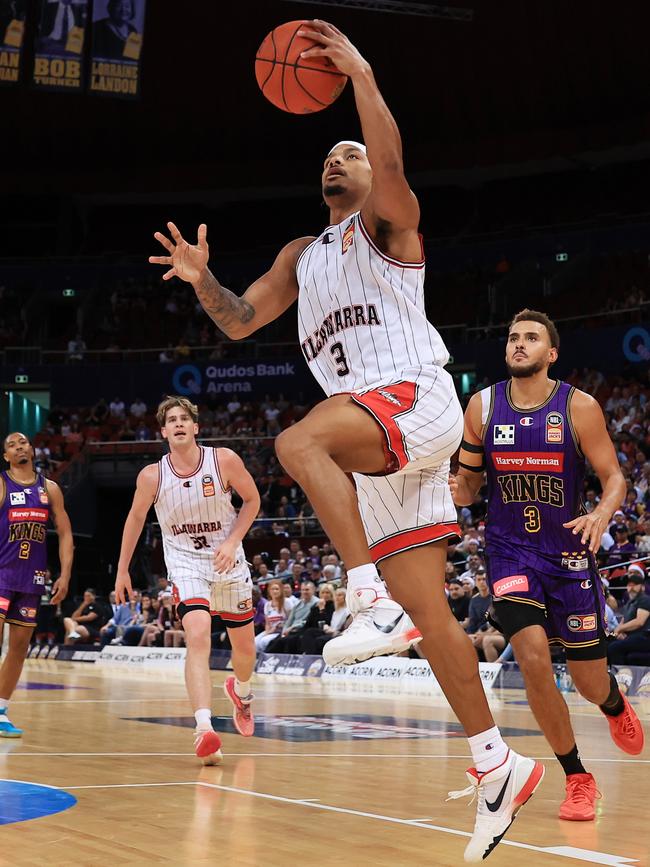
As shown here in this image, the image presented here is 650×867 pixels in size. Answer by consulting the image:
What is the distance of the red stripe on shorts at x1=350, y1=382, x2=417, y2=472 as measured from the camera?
4.07 m

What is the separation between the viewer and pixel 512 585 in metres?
5.55

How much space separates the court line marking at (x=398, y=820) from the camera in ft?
13.6

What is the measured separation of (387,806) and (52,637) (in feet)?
63.3

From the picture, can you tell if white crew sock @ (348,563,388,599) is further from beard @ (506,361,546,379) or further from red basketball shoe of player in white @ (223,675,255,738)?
red basketball shoe of player in white @ (223,675,255,738)

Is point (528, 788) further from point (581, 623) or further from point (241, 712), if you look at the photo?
point (241, 712)

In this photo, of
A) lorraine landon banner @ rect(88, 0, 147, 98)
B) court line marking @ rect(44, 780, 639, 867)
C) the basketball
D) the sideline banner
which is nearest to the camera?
court line marking @ rect(44, 780, 639, 867)

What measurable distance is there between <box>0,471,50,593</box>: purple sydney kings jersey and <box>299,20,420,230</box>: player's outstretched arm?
18.0 ft

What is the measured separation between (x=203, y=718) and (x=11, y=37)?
17.4 m

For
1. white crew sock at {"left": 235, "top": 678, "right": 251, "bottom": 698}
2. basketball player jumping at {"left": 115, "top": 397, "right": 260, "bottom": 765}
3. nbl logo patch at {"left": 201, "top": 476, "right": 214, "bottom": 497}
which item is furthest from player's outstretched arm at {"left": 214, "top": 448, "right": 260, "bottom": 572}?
white crew sock at {"left": 235, "top": 678, "right": 251, "bottom": 698}

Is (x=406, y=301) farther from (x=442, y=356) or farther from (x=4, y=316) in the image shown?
(x=4, y=316)

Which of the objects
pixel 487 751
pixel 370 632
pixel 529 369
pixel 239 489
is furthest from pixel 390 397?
pixel 239 489

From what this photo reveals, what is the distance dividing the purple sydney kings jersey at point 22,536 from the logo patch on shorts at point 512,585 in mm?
4572

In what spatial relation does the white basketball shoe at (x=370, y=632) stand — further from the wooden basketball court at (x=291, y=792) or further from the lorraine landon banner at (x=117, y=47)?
the lorraine landon banner at (x=117, y=47)

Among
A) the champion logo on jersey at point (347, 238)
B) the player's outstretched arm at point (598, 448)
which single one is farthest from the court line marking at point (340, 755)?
the champion logo on jersey at point (347, 238)
